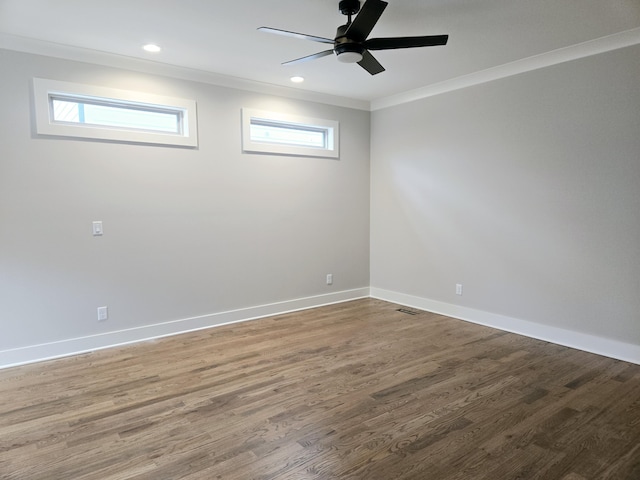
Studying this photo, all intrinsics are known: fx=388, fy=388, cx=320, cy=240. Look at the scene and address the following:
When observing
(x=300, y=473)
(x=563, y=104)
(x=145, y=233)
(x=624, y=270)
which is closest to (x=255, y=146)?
(x=145, y=233)

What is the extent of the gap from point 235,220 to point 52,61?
2.17m

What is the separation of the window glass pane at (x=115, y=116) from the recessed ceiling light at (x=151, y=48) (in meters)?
0.62

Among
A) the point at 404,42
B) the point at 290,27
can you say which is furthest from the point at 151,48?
the point at 404,42

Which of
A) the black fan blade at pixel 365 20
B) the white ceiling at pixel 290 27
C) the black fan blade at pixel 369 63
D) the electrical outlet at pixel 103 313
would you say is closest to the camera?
the black fan blade at pixel 365 20

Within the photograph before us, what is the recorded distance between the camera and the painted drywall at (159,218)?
3.28m

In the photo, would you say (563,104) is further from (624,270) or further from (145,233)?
(145,233)

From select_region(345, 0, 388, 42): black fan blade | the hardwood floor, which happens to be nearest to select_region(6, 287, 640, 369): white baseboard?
the hardwood floor

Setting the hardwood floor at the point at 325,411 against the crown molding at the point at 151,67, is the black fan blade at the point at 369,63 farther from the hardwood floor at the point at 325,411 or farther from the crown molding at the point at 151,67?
the hardwood floor at the point at 325,411

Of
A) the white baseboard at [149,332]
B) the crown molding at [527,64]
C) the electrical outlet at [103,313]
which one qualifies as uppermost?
the crown molding at [527,64]

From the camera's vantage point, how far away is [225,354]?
3.51 meters

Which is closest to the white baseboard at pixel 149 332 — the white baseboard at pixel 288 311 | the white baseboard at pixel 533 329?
the white baseboard at pixel 288 311

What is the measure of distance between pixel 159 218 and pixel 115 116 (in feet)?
3.44

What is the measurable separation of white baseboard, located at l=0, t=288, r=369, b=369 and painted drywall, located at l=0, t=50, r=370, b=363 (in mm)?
42

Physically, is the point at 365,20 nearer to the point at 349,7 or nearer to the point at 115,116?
the point at 349,7
